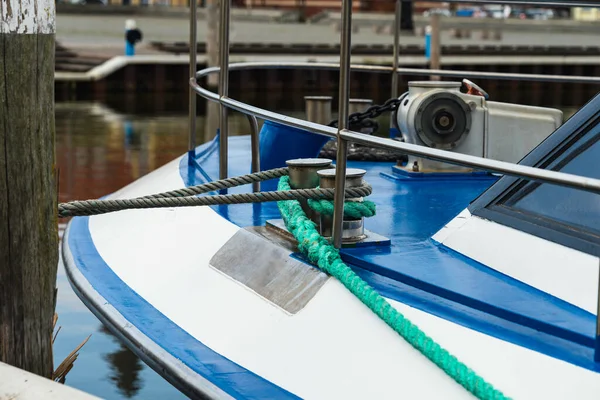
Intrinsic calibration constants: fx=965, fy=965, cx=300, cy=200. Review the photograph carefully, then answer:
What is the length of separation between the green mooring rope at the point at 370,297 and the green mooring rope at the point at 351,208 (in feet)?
0.21

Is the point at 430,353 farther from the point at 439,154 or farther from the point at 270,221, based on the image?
the point at 270,221

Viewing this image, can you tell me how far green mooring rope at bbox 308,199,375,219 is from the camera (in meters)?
2.85

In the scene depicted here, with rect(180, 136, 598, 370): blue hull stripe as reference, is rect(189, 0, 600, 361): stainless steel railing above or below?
above

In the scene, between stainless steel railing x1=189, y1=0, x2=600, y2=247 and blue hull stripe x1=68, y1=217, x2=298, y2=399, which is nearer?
stainless steel railing x1=189, y1=0, x2=600, y2=247

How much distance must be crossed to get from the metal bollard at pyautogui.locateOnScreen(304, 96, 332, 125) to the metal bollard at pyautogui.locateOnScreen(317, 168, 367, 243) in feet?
5.89

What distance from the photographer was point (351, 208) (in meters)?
2.85

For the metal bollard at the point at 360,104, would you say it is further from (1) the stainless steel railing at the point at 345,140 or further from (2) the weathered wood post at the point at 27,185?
(2) the weathered wood post at the point at 27,185

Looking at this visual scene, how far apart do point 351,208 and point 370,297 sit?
1.21 ft

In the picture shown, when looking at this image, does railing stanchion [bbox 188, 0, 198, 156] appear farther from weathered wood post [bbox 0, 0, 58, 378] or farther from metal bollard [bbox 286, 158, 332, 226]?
weathered wood post [bbox 0, 0, 58, 378]

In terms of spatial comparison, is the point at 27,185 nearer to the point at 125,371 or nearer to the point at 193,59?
the point at 125,371

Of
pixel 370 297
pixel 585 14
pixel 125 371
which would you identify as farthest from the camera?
pixel 585 14

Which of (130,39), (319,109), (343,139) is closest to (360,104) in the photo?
(319,109)

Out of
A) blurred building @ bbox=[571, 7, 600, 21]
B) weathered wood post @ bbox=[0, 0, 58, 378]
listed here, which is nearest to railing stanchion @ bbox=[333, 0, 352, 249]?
weathered wood post @ bbox=[0, 0, 58, 378]

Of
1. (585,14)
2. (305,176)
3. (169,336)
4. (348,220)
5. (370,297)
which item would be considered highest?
(585,14)
